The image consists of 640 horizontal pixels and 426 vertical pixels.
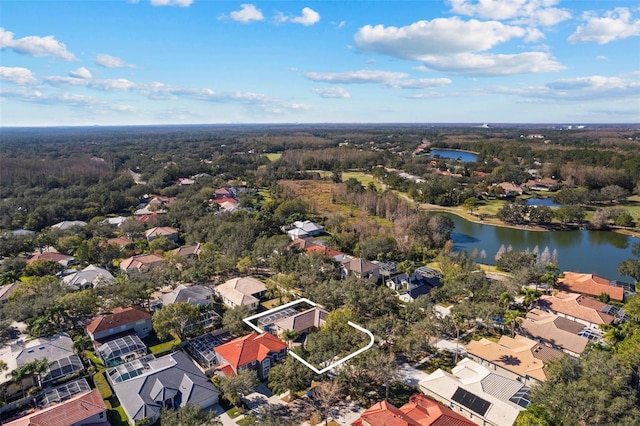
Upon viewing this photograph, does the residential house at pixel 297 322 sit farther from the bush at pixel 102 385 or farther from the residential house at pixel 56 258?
the residential house at pixel 56 258

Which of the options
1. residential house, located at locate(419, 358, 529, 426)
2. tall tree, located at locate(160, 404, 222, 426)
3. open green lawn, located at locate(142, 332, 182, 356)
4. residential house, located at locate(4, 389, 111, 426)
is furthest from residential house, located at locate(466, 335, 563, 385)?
residential house, located at locate(4, 389, 111, 426)

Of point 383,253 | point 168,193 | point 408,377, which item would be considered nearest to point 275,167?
point 168,193

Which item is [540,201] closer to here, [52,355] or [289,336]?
[289,336]

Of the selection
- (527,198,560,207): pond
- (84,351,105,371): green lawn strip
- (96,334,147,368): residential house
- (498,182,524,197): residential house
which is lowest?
(84,351,105,371): green lawn strip

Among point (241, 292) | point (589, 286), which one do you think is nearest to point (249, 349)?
point (241, 292)

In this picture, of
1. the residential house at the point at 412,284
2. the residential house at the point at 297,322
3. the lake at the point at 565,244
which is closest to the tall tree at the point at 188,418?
the residential house at the point at 297,322

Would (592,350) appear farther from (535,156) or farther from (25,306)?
(535,156)

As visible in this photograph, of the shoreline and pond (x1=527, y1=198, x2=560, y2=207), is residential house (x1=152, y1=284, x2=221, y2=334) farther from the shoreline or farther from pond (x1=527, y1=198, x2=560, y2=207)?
pond (x1=527, y1=198, x2=560, y2=207)

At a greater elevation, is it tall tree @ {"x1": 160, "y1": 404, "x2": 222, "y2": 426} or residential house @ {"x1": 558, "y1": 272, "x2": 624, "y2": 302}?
tall tree @ {"x1": 160, "y1": 404, "x2": 222, "y2": 426}
